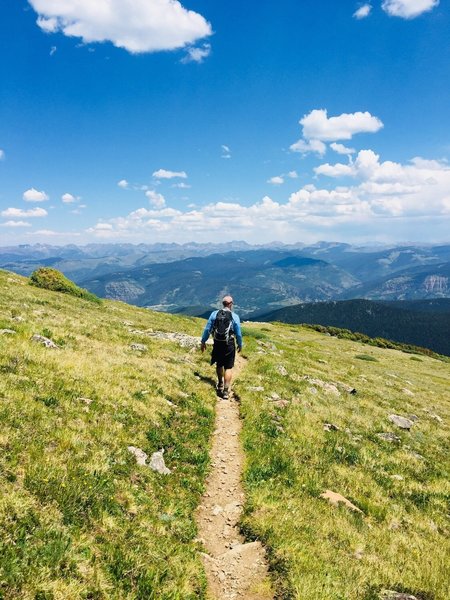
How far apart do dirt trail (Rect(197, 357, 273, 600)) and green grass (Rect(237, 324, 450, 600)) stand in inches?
12.5

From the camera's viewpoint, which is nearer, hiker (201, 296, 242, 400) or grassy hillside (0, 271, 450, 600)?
grassy hillside (0, 271, 450, 600)

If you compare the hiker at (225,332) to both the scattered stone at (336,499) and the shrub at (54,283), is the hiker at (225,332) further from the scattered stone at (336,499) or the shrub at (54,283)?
the shrub at (54,283)

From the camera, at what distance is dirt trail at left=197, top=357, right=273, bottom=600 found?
22.5ft

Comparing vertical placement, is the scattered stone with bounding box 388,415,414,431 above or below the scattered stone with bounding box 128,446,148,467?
below

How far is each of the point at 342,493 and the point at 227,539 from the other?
172 inches

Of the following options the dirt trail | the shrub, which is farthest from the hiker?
the shrub

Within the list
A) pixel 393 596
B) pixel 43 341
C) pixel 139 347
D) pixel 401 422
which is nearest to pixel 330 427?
pixel 401 422

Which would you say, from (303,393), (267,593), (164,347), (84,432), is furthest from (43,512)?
(164,347)

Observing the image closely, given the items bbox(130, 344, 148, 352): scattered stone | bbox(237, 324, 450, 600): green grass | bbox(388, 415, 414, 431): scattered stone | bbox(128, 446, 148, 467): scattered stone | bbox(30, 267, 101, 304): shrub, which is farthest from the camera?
bbox(30, 267, 101, 304): shrub

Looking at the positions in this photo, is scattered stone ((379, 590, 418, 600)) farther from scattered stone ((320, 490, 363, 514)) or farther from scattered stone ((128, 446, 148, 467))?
scattered stone ((128, 446, 148, 467))

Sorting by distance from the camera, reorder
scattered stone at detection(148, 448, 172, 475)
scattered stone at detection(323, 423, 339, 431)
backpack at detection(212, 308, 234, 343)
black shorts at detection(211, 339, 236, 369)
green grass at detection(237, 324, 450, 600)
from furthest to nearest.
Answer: black shorts at detection(211, 339, 236, 369), backpack at detection(212, 308, 234, 343), scattered stone at detection(323, 423, 339, 431), scattered stone at detection(148, 448, 172, 475), green grass at detection(237, 324, 450, 600)

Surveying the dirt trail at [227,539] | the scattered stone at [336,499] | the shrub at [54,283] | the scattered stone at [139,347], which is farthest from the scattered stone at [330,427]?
the shrub at [54,283]

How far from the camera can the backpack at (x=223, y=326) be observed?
16.3m

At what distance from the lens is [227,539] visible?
27.3 ft
